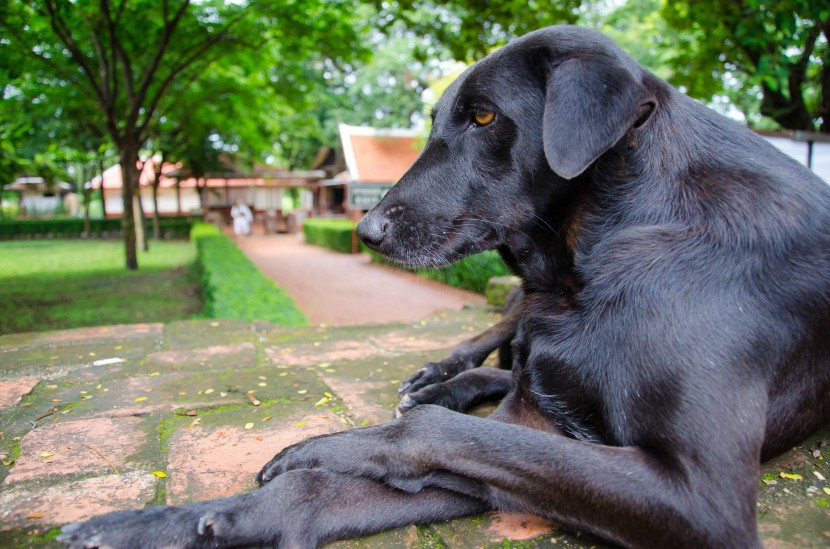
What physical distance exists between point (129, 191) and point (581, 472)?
15.2 metres

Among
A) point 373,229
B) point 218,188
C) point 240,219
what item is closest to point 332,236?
point 240,219

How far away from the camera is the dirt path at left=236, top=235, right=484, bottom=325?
10383mm

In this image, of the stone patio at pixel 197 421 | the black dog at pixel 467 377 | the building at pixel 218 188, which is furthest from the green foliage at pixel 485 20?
the building at pixel 218 188

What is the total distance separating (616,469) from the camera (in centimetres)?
154

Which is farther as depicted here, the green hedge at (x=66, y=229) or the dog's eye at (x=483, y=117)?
the green hedge at (x=66, y=229)

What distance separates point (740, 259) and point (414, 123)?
41.8m

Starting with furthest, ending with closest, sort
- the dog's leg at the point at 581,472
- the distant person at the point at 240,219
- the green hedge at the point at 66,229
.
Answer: the green hedge at the point at 66,229, the distant person at the point at 240,219, the dog's leg at the point at 581,472

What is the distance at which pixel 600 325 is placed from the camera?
182 centimetres

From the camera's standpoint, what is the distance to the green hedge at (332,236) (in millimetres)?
22312

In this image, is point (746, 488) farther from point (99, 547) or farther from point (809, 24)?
point (809, 24)

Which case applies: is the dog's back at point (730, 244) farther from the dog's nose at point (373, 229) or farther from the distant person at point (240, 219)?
the distant person at point (240, 219)

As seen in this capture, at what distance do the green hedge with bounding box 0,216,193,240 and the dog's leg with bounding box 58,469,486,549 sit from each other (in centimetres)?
3369

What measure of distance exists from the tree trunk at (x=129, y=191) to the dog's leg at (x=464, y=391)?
1324cm

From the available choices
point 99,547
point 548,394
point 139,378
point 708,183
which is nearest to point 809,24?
point 708,183
